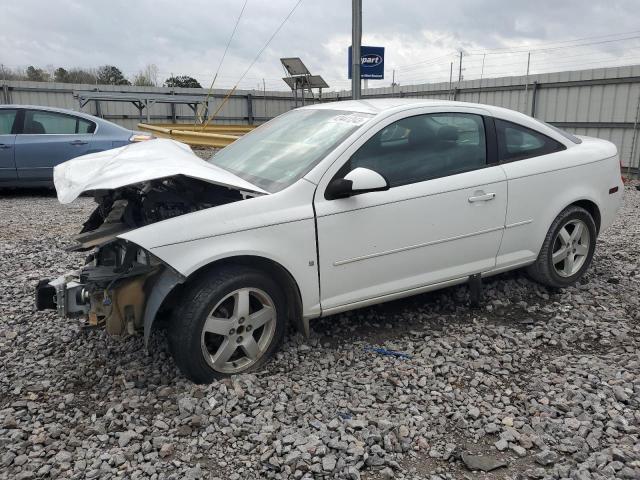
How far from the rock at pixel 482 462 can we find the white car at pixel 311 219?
1280mm

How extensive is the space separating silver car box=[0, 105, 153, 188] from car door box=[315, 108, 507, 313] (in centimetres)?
663

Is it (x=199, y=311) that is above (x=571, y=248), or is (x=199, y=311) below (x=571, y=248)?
above

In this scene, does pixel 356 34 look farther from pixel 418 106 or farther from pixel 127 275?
pixel 127 275

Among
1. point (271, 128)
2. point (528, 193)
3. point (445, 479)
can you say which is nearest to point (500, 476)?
point (445, 479)

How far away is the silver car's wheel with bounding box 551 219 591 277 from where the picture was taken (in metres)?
4.65

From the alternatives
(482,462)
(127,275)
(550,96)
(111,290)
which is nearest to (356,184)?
(127,275)

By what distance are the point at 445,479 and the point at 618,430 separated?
1015 millimetres

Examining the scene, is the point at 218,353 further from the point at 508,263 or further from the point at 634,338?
the point at 634,338

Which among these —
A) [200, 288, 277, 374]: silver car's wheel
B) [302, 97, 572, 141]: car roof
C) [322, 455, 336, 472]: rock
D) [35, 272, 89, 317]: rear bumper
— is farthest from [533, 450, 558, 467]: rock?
[35, 272, 89, 317]: rear bumper

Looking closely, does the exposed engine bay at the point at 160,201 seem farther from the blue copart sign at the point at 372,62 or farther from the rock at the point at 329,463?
the blue copart sign at the point at 372,62

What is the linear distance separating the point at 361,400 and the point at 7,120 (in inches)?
326

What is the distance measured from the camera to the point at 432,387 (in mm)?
3291

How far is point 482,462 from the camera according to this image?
2.66 meters

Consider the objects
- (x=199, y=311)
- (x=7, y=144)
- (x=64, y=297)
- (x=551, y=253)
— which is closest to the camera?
(x=199, y=311)
